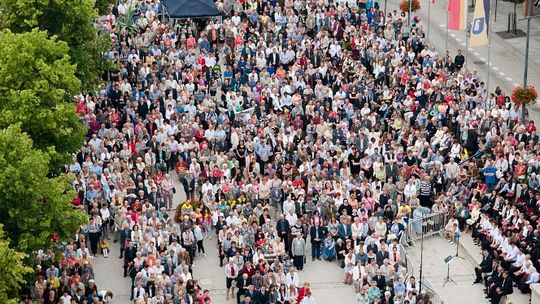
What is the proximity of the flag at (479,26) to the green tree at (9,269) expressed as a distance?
79.9ft

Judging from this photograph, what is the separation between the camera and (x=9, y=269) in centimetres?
3653

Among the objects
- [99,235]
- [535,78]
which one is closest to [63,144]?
[99,235]

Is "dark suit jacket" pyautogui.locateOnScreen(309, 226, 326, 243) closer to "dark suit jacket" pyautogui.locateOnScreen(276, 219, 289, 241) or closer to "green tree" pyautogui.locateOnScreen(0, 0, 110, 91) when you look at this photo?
"dark suit jacket" pyautogui.locateOnScreen(276, 219, 289, 241)

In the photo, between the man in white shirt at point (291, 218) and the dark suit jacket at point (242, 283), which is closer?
the dark suit jacket at point (242, 283)

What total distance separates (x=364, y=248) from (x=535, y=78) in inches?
762

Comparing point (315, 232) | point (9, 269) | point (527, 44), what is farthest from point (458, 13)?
point (9, 269)

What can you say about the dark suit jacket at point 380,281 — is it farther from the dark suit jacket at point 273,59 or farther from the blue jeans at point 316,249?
the dark suit jacket at point 273,59

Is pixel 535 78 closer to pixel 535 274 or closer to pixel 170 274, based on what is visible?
pixel 535 274

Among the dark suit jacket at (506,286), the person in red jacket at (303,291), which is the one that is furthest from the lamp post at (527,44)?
the person in red jacket at (303,291)

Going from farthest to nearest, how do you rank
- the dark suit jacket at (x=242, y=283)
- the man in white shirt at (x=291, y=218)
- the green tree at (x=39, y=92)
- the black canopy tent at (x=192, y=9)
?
the black canopy tent at (x=192, y=9) < the man in white shirt at (x=291, y=218) < the dark suit jacket at (x=242, y=283) < the green tree at (x=39, y=92)

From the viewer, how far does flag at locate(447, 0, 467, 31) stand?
5566cm

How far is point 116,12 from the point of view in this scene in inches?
2447

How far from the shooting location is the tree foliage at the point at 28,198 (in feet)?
126

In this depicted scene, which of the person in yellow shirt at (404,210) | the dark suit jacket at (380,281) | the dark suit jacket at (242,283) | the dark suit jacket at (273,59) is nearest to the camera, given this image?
the dark suit jacket at (380,281)
